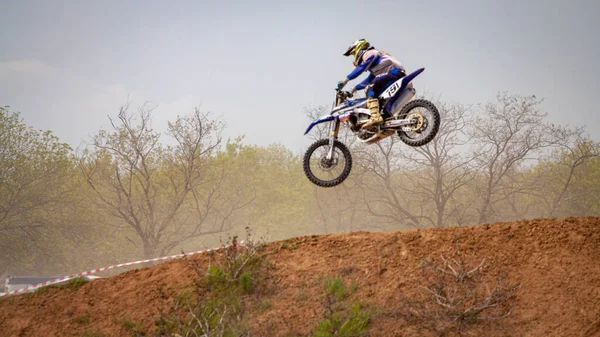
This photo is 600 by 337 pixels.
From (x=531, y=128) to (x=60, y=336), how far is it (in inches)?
1152

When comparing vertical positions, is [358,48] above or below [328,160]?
above

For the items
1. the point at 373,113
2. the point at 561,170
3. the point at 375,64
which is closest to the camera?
the point at 373,113

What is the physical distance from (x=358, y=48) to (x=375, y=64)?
479 mm

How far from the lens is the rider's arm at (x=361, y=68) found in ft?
31.0

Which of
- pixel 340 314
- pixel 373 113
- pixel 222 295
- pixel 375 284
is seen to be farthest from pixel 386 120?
pixel 222 295

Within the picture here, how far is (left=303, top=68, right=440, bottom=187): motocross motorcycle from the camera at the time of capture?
919cm

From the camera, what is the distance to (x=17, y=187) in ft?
103

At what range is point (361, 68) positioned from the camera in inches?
373

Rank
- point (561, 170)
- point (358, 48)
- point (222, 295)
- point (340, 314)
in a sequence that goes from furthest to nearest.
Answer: point (561, 170) < point (358, 48) < point (222, 295) < point (340, 314)

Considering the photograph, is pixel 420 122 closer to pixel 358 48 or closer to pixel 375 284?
pixel 358 48

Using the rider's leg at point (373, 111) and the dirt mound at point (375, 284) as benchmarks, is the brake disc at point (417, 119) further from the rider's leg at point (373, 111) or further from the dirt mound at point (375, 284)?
the dirt mound at point (375, 284)

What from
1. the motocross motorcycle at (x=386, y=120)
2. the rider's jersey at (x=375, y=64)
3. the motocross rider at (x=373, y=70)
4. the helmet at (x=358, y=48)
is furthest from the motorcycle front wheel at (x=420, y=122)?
the helmet at (x=358, y=48)

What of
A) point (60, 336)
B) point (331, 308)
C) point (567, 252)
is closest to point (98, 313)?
point (60, 336)

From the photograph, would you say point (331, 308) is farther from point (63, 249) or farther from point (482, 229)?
point (63, 249)
